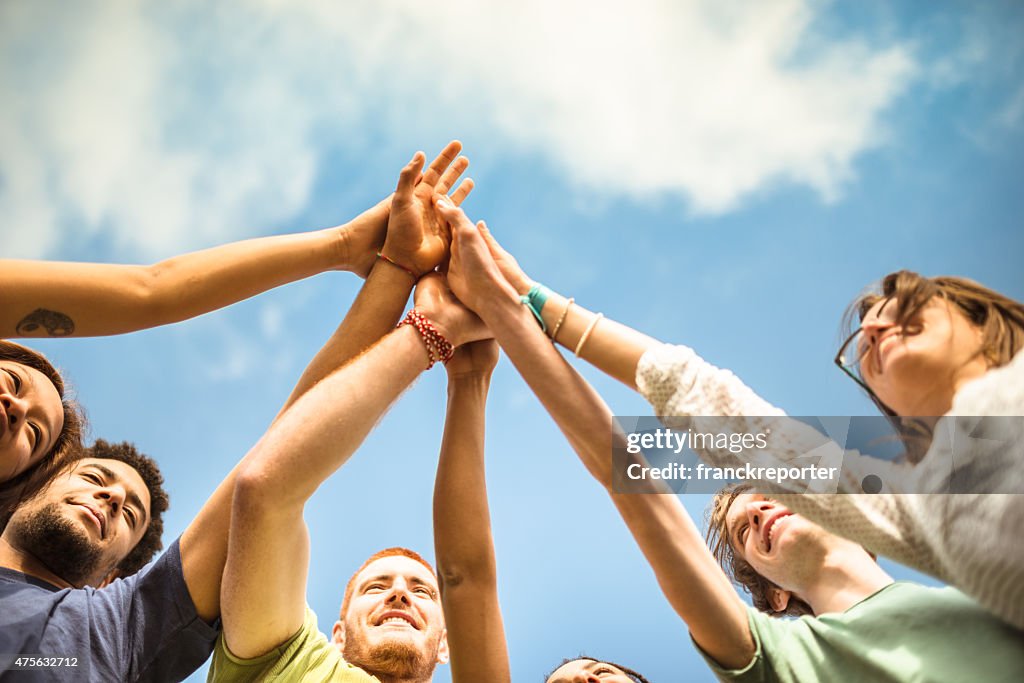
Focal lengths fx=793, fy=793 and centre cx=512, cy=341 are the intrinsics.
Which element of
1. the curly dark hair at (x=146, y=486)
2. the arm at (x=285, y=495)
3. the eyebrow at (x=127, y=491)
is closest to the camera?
the arm at (x=285, y=495)

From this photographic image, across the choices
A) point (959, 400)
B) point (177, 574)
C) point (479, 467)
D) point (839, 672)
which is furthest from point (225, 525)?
point (959, 400)

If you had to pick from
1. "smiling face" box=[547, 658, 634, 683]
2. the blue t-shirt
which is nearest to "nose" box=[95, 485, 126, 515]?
the blue t-shirt

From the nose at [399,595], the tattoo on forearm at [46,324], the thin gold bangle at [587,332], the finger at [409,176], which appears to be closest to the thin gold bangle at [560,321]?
the thin gold bangle at [587,332]

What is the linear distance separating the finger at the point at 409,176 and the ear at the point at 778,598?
2.00 m

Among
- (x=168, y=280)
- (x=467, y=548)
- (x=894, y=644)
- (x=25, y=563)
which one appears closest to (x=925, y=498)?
(x=894, y=644)

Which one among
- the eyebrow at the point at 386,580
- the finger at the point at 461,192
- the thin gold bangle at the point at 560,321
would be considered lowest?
the eyebrow at the point at 386,580

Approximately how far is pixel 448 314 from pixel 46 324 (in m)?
1.24

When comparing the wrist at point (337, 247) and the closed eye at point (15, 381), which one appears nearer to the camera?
the closed eye at point (15, 381)

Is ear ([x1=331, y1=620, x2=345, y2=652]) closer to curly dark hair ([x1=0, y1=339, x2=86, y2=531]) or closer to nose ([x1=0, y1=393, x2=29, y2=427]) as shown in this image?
curly dark hair ([x1=0, y1=339, x2=86, y2=531])

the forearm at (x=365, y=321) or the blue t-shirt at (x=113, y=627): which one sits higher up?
the forearm at (x=365, y=321)

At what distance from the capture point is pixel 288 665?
240 cm

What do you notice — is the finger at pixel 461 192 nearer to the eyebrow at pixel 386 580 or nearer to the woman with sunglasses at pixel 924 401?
the woman with sunglasses at pixel 924 401

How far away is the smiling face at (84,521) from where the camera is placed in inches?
108

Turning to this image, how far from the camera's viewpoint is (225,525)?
8.24 feet
